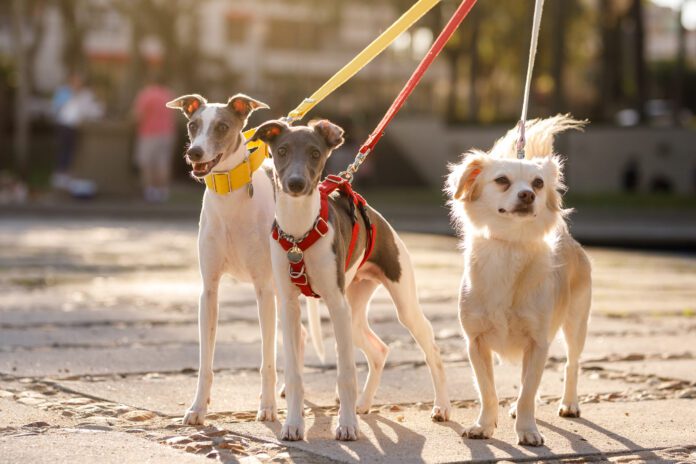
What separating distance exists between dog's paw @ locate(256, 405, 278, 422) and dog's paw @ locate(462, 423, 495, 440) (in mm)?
940

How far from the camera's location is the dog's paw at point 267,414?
238 inches

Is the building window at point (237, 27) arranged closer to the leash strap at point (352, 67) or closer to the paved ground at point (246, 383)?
the paved ground at point (246, 383)

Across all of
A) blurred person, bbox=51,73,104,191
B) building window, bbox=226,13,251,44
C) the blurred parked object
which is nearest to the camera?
blurred person, bbox=51,73,104,191

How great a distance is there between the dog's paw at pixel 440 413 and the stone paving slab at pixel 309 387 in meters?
0.41

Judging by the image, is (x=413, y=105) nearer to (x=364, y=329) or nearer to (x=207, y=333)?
(x=364, y=329)

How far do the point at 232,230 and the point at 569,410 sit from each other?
6.26ft

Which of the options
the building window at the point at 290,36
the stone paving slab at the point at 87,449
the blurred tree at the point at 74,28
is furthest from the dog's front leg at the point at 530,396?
the building window at the point at 290,36

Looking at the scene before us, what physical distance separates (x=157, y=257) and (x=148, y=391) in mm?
8756

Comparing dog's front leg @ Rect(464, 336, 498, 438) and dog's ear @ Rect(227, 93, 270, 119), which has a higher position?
dog's ear @ Rect(227, 93, 270, 119)

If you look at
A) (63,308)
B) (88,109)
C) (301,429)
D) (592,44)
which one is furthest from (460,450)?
(592,44)

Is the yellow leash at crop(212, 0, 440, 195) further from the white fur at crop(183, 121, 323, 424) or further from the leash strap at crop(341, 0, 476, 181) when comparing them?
the leash strap at crop(341, 0, 476, 181)

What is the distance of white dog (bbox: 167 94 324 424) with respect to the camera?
19.9 feet

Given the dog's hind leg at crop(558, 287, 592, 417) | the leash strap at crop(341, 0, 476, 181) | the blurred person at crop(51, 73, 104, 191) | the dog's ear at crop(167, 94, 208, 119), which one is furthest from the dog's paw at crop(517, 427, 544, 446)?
the blurred person at crop(51, 73, 104, 191)

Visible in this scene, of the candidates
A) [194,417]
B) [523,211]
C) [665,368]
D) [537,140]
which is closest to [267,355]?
[194,417]
